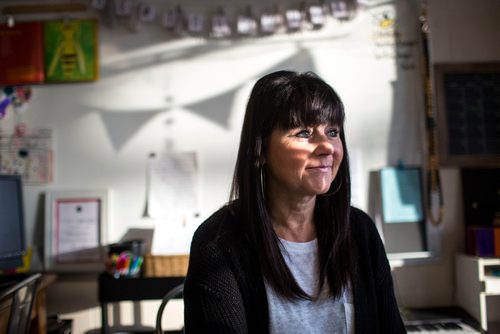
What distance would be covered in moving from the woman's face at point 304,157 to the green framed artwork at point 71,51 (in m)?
1.44

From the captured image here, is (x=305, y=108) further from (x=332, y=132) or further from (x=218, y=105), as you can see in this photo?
(x=218, y=105)

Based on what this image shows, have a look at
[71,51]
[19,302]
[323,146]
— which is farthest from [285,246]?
[71,51]

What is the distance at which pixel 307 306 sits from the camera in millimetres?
884

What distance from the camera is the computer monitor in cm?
155

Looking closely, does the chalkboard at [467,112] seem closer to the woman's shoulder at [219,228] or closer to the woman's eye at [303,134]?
the woman's eye at [303,134]

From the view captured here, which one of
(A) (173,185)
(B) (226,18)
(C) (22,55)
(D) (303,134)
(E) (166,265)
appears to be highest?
(B) (226,18)

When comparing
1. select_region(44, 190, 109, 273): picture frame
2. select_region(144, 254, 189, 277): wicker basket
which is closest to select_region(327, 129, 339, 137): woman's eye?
select_region(144, 254, 189, 277): wicker basket

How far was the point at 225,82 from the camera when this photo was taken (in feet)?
6.36

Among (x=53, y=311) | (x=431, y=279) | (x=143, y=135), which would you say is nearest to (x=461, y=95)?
(x=431, y=279)

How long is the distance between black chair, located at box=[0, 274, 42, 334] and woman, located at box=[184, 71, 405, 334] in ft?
2.80

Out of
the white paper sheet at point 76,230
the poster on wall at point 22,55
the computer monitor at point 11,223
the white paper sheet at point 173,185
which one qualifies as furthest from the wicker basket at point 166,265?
the poster on wall at point 22,55

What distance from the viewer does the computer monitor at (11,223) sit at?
1.55 metres

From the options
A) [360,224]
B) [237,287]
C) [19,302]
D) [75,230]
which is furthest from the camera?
[75,230]

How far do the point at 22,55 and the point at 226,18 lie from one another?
1.12m
